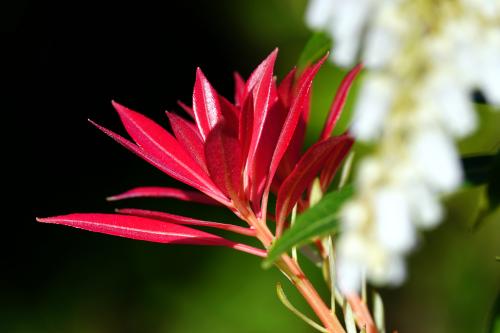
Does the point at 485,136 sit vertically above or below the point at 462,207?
above

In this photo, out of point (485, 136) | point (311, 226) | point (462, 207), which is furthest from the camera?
point (462, 207)

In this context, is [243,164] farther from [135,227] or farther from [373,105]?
[373,105]

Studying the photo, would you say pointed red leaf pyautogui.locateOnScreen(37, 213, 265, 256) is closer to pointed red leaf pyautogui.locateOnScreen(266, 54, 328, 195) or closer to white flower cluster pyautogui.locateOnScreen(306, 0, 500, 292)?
pointed red leaf pyautogui.locateOnScreen(266, 54, 328, 195)

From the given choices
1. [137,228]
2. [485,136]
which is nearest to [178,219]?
[137,228]

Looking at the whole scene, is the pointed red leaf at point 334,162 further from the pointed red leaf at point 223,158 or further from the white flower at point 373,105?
the white flower at point 373,105

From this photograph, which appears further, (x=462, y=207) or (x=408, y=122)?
(x=462, y=207)

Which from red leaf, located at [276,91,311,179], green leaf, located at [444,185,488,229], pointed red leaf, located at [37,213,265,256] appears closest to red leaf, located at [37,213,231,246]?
pointed red leaf, located at [37,213,265,256]

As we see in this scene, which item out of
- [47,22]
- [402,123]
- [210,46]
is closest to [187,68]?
[210,46]
